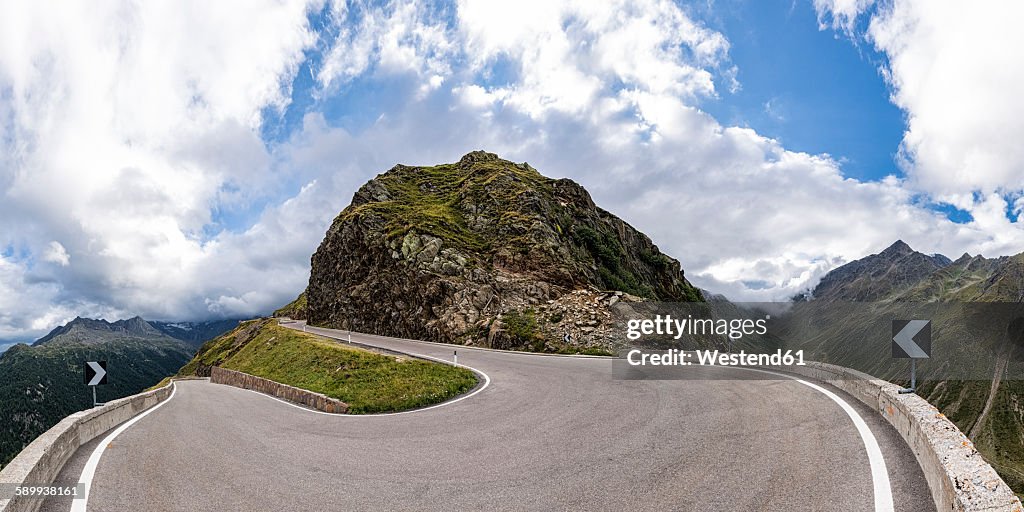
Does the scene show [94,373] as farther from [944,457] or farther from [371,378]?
[944,457]

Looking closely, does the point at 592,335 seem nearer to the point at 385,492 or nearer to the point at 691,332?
the point at 691,332

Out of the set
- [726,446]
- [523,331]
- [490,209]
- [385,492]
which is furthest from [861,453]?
[490,209]

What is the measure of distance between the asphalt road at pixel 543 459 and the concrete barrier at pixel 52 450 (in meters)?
0.37

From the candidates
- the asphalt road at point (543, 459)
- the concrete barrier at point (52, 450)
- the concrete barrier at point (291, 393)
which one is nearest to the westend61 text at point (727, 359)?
the asphalt road at point (543, 459)

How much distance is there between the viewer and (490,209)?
60.3 meters

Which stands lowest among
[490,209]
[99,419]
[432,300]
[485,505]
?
[99,419]

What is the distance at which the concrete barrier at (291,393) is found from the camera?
52.6 ft

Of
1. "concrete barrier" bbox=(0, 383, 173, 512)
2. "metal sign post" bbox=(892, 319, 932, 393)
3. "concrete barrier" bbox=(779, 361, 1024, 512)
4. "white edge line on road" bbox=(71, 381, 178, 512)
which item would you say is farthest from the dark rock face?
"concrete barrier" bbox=(0, 383, 173, 512)

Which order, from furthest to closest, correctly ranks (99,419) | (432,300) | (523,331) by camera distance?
(432,300)
(523,331)
(99,419)

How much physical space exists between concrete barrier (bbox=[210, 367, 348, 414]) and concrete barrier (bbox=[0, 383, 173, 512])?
5632 millimetres

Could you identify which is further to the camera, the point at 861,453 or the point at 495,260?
the point at 495,260

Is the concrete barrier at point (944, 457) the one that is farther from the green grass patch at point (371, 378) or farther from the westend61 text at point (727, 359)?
the green grass patch at point (371, 378)

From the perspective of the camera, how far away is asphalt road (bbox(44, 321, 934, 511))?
6102 millimetres

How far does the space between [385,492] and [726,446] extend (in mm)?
5484
